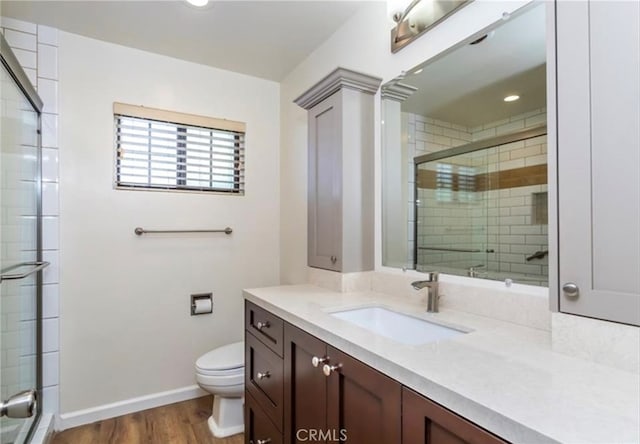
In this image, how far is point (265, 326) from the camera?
1.55 meters

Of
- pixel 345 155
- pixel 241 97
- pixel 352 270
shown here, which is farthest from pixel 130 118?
pixel 352 270

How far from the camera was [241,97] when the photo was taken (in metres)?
2.67

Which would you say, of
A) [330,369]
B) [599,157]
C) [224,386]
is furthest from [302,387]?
[599,157]

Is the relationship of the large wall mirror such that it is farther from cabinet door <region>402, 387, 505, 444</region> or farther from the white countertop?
cabinet door <region>402, 387, 505, 444</region>

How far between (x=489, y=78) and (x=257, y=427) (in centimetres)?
184

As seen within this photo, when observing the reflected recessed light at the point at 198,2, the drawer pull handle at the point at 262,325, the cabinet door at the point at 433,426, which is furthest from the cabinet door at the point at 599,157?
the reflected recessed light at the point at 198,2

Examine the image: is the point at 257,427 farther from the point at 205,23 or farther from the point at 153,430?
the point at 205,23

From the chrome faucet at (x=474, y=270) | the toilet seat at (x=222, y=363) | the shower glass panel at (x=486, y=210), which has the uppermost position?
the shower glass panel at (x=486, y=210)

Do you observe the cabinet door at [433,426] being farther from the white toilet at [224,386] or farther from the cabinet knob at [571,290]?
the white toilet at [224,386]

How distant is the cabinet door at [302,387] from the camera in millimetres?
1134

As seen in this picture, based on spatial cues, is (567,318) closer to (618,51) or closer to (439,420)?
(439,420)

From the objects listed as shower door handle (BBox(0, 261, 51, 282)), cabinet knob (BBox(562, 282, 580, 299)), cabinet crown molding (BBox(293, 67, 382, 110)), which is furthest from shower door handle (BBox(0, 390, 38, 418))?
cabinet crown molding (BBox(293, 67, 382, 110))

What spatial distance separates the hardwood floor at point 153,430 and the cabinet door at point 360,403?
1.22 meters

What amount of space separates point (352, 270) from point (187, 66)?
6.20 feet
